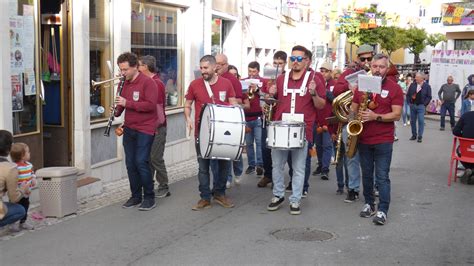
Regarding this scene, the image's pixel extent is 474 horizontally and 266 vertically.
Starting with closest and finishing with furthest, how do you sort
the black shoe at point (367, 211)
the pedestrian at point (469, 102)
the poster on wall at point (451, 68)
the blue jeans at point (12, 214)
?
the blue jeans at point (12, 214) → the black shoe at point (367, 211) → the pedestrian at point (469, 102) → the poster on wall at point (451, 68)

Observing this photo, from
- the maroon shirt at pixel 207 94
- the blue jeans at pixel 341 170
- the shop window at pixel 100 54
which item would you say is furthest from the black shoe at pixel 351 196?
the shop window at pixel 100 54

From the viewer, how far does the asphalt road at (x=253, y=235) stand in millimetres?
5797

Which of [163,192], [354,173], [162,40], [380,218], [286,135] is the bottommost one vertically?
[163,192]

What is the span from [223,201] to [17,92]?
2.93 metres

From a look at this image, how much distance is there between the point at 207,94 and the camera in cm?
775

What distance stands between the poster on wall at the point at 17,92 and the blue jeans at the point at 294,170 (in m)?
3.28

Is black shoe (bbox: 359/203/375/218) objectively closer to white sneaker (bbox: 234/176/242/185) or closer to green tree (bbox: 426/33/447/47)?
white sneaker (bbox: 234/176/242/185)

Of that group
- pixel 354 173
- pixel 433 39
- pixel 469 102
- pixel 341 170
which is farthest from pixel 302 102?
pixel 433 39

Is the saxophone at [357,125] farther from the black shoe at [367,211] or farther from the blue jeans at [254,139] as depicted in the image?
the blue jeans at [254,139]

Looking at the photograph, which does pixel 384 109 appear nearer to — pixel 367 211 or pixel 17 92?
pixel 367 211

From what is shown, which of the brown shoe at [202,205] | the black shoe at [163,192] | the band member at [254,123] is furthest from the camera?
the band member at [254,123]

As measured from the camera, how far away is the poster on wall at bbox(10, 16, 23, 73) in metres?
7.80

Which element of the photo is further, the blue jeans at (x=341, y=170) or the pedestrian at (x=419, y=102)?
the pedestrian at (x=419, y=102)

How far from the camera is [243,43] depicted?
58.5 ft
